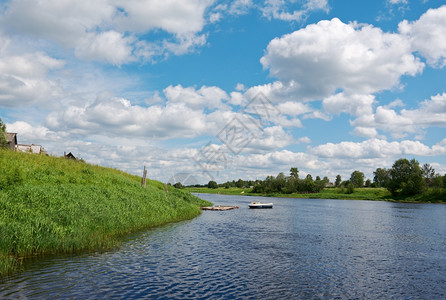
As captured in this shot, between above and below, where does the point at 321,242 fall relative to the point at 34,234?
below

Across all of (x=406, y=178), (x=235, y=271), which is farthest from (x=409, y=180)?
(x=235, y=271)

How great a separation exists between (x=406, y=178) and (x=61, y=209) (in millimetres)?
161461

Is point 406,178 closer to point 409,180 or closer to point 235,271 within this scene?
point 409,180

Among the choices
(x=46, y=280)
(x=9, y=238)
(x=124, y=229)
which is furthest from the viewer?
(x=124, y=229)

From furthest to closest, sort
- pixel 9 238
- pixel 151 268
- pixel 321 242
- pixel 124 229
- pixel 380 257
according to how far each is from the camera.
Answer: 1. pixel 321 242
2. pixel 124 229
3. pixel 380 257
4. pixel 151 268
5. pixel 9 238

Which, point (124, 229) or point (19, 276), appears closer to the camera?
point (19, 276)

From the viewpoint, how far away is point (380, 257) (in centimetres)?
2742

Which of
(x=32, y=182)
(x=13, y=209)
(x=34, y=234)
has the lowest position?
(x=34, y=234)

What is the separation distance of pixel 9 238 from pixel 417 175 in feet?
533

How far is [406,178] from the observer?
152 meters

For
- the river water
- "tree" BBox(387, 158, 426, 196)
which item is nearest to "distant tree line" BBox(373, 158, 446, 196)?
"tree" BBox(387, 158, 426, 196)

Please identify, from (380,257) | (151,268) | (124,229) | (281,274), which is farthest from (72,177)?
(380,257)

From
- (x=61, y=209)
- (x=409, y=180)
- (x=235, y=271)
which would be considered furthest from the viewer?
(x=409, y=180)

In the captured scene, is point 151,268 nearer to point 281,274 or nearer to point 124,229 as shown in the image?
point 281,274
